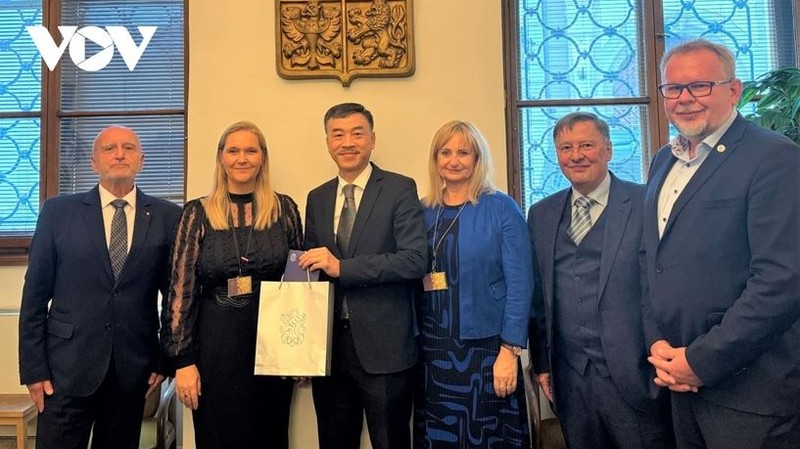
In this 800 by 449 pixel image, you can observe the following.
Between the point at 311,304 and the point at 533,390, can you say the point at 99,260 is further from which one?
the point at 533,390

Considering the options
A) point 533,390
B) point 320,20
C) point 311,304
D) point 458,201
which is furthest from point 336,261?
point 320,20

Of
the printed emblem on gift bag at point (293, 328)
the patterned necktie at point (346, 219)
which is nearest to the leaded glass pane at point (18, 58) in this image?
the patterned necktie at point (346, 219)

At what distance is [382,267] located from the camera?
190 centimetres

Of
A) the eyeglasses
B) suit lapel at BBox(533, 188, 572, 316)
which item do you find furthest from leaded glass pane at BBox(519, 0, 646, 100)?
the eyeglasses

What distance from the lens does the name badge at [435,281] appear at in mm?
1981

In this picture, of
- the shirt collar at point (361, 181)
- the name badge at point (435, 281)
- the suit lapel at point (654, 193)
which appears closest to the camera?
the suit lapel at point (654, 193)

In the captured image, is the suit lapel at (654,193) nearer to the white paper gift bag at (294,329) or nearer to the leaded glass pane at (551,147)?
the white paper gift bag at (294,329)

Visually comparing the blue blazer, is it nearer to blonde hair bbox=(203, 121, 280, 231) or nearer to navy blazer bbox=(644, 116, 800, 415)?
navy blazer bbox=(644, 116, 800, 415)

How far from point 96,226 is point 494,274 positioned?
1.51m

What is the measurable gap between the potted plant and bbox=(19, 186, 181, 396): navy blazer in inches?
110

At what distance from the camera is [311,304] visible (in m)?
1.90

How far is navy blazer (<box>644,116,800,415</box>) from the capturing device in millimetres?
1396

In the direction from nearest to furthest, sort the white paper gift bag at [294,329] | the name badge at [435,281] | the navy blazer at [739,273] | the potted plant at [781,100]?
1. the navy blazer at [739,273]
2. the white paper gift bag at [294,329]
3. the name badge at [435,281]
4. the potted plant at [781,100]

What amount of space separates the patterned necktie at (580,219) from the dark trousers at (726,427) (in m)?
0.58
